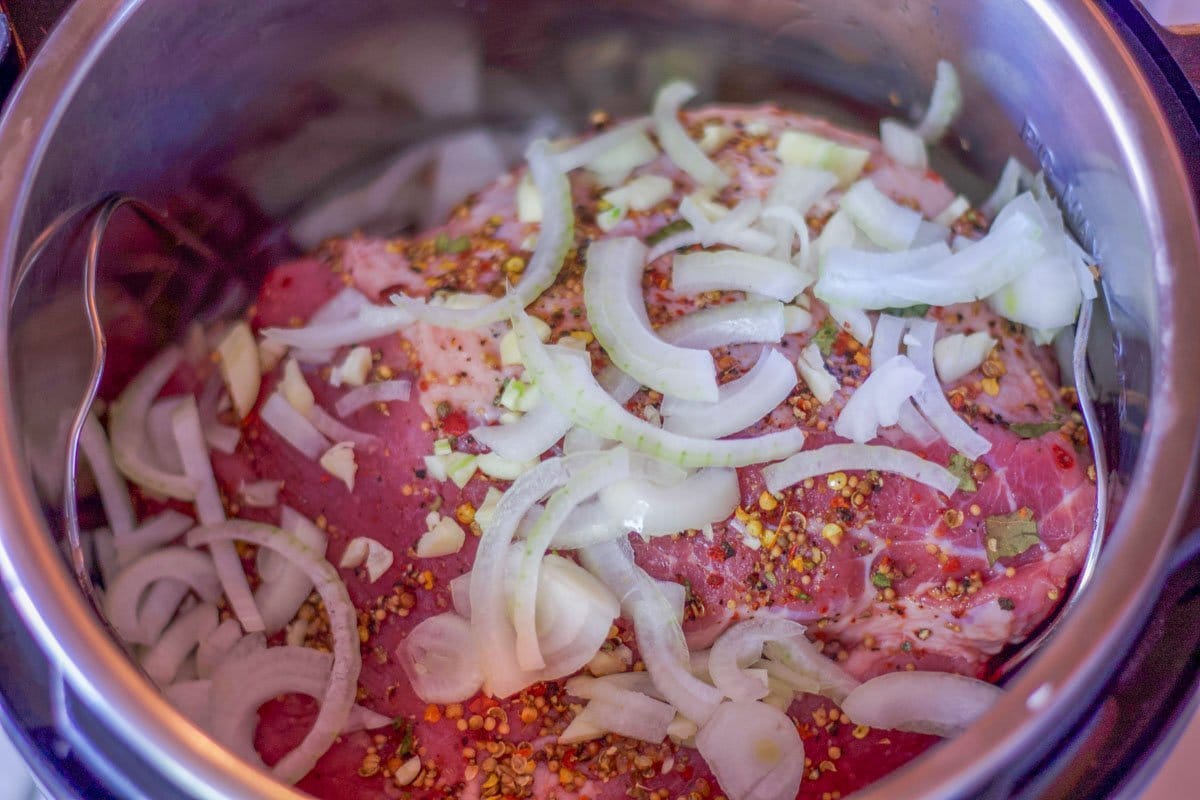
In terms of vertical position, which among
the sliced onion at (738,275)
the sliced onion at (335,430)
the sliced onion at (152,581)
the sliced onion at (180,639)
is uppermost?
the sliced onion at (738,275)

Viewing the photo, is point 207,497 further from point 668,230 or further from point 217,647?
point 668,230

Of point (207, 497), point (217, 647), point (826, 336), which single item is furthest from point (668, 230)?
point (217, 647)

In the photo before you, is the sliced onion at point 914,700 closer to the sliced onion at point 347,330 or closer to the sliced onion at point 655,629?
the sliced onion at point 655,629

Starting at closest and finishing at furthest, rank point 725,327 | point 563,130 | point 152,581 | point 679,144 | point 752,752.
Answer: point 752,752, point 725,327, point 152,581, point 679,144, point 563,130

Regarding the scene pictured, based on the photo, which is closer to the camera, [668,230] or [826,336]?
[826,336]

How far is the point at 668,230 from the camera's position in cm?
159

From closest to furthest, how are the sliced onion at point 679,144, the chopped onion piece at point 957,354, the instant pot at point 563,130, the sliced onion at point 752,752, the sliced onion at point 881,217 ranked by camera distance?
the instant pot at point 563,130 < the sliced onion at point 752,752 < the chopped onion piece at point 957,354 < the sliced onion at point 881,217 < the sliced onion at point 679,144

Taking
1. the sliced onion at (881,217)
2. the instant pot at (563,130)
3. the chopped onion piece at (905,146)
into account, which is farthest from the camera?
the chopped onion piece at (905,146)

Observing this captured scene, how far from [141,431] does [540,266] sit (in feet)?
2.61

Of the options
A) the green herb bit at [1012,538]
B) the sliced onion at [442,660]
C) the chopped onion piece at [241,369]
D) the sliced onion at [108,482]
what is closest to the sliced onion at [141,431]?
the sliced onion at [108,482]

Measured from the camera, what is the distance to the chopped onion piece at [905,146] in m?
1.81

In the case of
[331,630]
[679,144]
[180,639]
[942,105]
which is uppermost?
[942,105]

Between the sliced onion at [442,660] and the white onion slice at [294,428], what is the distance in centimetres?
35

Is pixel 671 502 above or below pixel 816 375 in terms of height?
below
